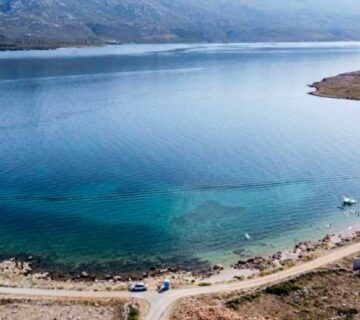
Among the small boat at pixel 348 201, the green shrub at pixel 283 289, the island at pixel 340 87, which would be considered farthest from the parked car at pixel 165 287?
the island at pixel 340 87

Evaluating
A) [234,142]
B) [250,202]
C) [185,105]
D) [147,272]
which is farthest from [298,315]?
[185,105]

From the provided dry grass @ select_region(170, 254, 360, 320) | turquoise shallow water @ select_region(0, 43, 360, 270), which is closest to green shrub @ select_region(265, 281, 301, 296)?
dry grass @ select_region(170, 254, 360, 320)

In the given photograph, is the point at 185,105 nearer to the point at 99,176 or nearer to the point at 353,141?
the point at 353,141

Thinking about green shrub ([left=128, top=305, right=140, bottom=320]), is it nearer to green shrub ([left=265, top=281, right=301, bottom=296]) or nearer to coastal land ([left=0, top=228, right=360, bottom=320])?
coastal land ([left=0, top=228, right=360, bottom=320])

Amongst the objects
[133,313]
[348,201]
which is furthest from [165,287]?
[348,201]

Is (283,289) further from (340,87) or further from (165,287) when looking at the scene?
(340,87)

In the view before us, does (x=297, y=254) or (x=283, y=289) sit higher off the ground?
(x=283, y=289)
